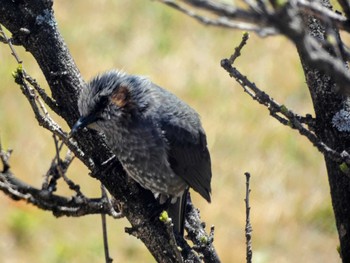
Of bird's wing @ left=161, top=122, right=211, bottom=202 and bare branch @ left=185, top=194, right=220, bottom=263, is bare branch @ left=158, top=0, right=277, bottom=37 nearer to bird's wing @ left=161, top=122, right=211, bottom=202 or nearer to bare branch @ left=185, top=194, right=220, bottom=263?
bare branch @ left=185, top=194, right=220, bottom=263

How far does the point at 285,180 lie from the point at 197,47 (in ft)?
9.14

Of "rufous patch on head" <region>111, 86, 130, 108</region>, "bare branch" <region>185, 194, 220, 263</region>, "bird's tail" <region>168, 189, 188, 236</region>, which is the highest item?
"rufous patch on head" <region>111, 86, 130, 108</region>

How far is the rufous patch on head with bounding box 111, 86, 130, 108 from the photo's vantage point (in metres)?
4.22

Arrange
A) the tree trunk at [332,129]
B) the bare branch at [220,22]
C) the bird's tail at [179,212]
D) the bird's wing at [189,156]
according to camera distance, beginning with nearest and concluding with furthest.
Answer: the bare branch at [220,22]
the tree trunk at [332,129]
the bird's tail at [179,212]
the bird's wing at [189,156]

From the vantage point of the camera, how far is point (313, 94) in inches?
130

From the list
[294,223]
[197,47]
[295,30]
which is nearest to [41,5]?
[295,30]

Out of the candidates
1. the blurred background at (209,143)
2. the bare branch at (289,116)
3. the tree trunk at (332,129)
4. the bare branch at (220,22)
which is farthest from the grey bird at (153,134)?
the blurred background at (209,143)

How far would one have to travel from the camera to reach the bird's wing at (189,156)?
14.5 ft

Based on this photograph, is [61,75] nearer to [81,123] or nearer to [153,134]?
[81,123]

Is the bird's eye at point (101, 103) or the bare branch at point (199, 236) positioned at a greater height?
the bird's eye at point (101, 103)

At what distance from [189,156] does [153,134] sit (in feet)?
1.06

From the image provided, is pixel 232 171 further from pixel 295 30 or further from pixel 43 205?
pixel 295 30

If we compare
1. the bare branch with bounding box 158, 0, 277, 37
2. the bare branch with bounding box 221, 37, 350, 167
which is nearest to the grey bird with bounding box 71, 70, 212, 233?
the bare branch with bounding box 221, 37, 350, 167

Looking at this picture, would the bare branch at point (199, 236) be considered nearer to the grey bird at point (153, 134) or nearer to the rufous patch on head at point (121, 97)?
the grey bird at point (153, 134)
